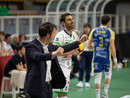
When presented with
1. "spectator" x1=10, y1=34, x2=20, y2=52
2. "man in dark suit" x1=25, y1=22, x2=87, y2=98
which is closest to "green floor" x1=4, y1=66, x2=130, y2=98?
"spectator" x1=10, y1=34, x2=20, y2=52

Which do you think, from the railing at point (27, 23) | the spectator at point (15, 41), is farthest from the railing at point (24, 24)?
the spectator at point (15, 41)

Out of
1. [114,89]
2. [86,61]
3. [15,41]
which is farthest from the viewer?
[15,41]

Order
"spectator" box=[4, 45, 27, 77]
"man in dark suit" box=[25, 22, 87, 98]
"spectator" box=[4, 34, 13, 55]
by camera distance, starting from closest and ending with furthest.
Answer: "man in dark suit" box=[25, 22, 87, 98] < "spectator" box=[4, 45, 27, 77] < "spectator" box=[4, 34, 13, 55]

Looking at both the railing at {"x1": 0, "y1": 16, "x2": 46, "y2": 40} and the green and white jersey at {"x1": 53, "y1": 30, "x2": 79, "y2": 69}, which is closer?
the green and white jersey at {"x1": 53, "y1": 30, "x2": 79, "y2": 69}

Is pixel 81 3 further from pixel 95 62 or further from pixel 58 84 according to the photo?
pixel 58 84

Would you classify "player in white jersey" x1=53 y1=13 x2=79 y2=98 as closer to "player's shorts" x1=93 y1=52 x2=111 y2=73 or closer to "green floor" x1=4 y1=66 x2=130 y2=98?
"player's shorts" x1=93 y1=52 x2=111 y2=73

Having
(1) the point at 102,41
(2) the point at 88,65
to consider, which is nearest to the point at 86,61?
(2) the point at 88,65

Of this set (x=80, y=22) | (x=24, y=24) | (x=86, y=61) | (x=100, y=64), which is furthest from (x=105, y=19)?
(x=24, y=24)

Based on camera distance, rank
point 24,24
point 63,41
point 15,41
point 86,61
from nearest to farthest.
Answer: point 63,41 → point 86,61 → point 15,41 → point 24,24

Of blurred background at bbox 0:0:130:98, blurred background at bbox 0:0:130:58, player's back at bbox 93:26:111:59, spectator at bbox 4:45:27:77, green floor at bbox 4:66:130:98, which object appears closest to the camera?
player's back at bbox 93:26:111:59

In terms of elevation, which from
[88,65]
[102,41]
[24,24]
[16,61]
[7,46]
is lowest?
[88,65]

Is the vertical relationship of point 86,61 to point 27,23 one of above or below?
below

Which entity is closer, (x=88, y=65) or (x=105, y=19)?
(x=105, y=19)

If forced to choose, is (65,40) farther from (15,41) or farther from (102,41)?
(15,41)
